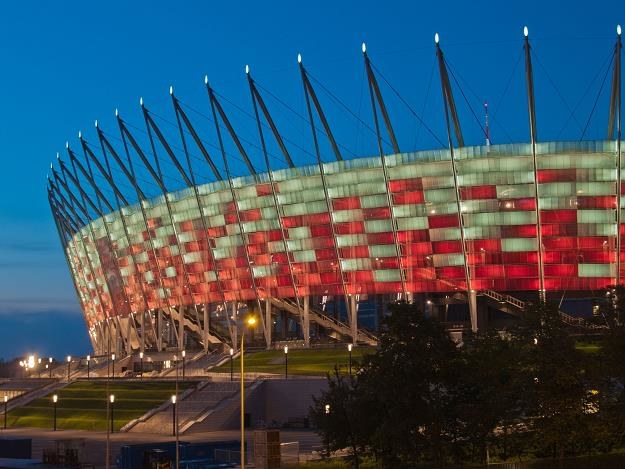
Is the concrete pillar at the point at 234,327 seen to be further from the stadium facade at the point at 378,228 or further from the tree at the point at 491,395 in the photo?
the tree at the point at 491,395

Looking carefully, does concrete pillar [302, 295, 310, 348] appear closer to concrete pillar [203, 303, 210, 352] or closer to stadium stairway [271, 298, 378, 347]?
stadium stairway [271, 298, 378, 347]

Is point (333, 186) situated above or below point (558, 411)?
above

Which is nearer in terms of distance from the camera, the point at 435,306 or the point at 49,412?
the point at 49,412

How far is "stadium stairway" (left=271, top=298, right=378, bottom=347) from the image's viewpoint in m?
112

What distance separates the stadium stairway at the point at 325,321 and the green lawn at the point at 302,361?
8.29 m

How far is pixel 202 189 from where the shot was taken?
116062 mm

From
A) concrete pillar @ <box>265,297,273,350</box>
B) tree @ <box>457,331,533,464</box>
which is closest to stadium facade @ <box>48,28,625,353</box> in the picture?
concrete pillar @ <box>265,297,273,350</box>

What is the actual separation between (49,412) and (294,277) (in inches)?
1420

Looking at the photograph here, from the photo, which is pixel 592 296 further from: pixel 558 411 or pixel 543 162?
pixel 558 411

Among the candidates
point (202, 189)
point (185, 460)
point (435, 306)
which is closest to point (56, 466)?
point (185, 460)

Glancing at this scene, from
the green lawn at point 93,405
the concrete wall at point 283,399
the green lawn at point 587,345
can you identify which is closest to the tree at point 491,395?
the green lawn at point 587,345

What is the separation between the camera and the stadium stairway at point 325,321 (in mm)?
112244

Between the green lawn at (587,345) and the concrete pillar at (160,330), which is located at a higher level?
the concrete pillar at (160,330)

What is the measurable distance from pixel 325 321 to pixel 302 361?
63.3ft
